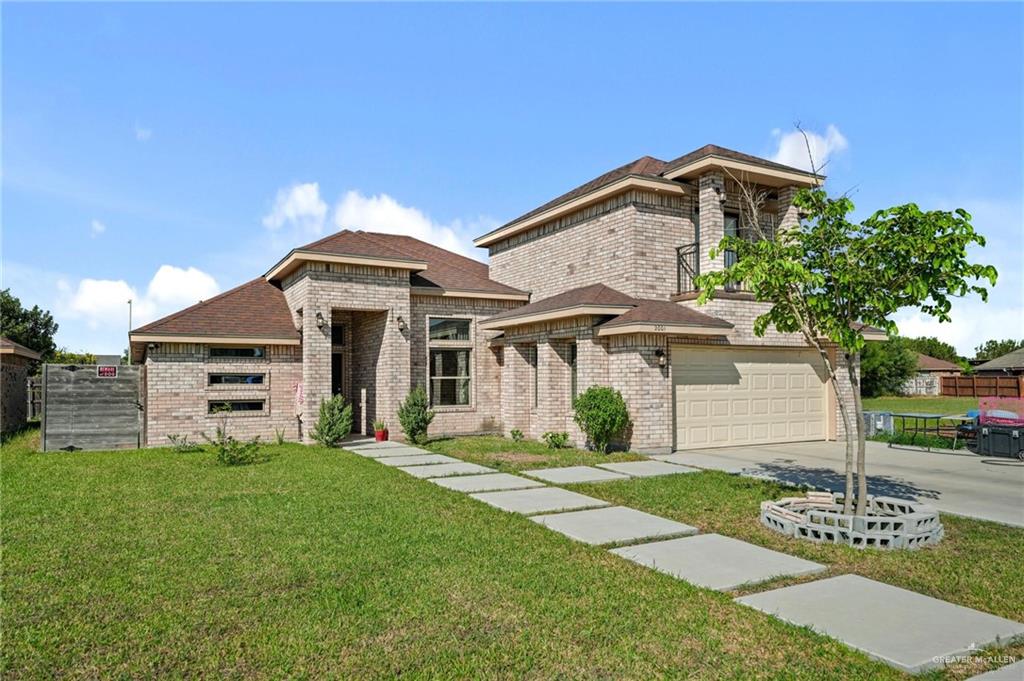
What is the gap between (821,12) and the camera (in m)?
9.17

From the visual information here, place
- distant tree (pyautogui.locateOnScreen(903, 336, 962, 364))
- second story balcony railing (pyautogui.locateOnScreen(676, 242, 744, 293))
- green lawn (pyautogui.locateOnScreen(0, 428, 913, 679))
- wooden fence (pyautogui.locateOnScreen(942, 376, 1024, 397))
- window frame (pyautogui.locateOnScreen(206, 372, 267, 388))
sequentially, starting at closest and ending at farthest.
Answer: green lawn (pyautogui.locateOnScreen(0, 428, 913, 679)) → second story balcony railing (pyautogui.locateOnScreen(676, 242, 744, 293)) → window frame (pyautogui.locateOnScreen(206, 372, 267, 388)) → wooden fence (pyautogui.locateOnScreen(942, 376, 1024, 397)) → distant tree (pyautogui.locateOnScreen(903, 336, 962, 364))

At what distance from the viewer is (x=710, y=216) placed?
541 inches

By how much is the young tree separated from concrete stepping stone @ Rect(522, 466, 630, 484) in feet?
13.0

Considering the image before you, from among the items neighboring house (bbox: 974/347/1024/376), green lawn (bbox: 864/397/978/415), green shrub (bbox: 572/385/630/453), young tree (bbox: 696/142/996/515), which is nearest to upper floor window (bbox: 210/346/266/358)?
green shrub (bbox: 572/385/630/453)

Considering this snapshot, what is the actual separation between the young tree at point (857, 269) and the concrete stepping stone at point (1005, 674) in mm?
2617

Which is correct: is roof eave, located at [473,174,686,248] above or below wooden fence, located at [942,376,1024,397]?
above

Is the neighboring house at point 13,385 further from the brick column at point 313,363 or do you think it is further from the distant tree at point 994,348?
the distant tree at point 994,348

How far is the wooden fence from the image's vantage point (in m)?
32.2

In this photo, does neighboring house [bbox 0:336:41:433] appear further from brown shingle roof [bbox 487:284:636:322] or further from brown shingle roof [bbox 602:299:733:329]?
brown shingle roof [bbox 602:299:733:329]

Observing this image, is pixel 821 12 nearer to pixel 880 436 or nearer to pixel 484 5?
pixel 484 5

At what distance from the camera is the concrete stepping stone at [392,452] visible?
41.9 feet

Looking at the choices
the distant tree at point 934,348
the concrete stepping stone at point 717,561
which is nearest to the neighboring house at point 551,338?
the concrete stepping stone at point 717,561

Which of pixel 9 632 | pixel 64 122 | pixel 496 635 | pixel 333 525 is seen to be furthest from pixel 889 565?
pixel 64 122

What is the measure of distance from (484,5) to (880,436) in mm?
13493
